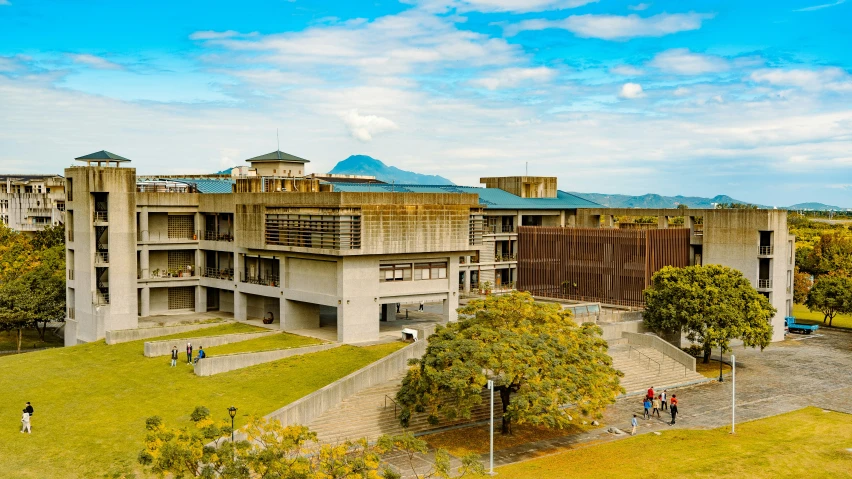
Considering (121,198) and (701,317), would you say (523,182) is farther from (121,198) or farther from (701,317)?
(121,198)

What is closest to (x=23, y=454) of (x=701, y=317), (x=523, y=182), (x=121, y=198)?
(x=121, y=198)

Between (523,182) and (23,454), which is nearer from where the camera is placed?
(23,454)

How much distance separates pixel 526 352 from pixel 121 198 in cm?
3594

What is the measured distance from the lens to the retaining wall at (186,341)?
50594 mm

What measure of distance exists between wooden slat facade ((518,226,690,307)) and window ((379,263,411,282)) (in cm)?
2485

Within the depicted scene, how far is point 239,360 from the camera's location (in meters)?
47.1

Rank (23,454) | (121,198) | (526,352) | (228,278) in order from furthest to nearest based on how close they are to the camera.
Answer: (228,278) < (121,198) < (526,352) < (23,454)

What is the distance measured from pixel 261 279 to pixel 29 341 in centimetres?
2521

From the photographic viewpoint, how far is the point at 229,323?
59.8 metres

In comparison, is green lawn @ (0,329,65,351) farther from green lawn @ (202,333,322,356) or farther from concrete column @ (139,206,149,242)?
green lawn @ (202,333,322,356)

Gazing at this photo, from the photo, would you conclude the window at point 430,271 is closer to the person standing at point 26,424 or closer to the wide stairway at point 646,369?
the wide stairway at point 646,369

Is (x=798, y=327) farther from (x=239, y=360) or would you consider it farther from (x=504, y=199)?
(x=239, y=360)

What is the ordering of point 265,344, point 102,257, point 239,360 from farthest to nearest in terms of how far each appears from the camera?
point 102,257 → point 265,344 → point 239,360

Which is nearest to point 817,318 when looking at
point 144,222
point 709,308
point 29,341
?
point 709,308
